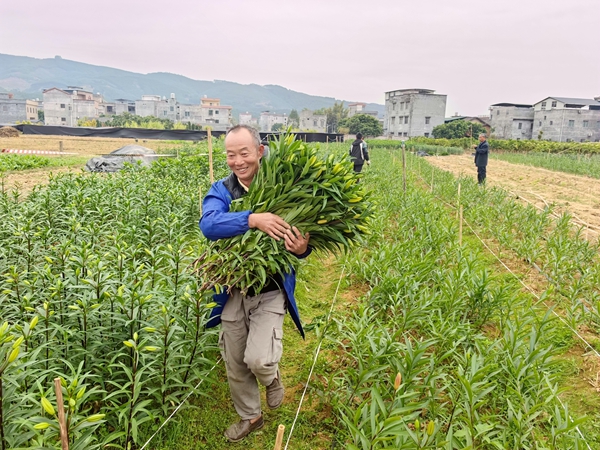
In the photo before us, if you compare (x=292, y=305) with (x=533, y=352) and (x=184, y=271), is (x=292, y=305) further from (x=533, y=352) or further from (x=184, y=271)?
(x=533, y=352)

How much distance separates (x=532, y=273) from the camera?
5406mm

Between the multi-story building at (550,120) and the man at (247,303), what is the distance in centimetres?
5618

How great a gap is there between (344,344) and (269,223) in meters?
1.66

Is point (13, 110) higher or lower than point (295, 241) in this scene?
higher

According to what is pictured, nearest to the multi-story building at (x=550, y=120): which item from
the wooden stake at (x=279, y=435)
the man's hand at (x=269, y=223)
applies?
the man's hand at (x=269, y=223)

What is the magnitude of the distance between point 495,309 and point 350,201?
2.07m

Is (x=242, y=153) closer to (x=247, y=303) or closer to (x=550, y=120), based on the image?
(x=247, y=303)

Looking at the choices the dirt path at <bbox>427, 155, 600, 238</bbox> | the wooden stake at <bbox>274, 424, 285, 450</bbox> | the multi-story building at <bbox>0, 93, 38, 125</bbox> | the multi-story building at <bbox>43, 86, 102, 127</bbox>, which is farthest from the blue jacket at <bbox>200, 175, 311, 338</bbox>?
the multi-story building at <bbox>0, 93, 38, 125</bbox>

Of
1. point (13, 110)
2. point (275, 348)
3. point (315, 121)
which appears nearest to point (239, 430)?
point (275, 348)

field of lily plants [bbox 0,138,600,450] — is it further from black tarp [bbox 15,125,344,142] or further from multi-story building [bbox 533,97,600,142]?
multi-story building [bbox 533,97,600,142]

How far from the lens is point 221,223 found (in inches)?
92.5

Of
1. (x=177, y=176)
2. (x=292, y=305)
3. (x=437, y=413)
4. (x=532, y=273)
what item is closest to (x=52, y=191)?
(x=177, y=176)

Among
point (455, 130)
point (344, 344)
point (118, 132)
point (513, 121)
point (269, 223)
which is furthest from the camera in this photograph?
point (513, 121)

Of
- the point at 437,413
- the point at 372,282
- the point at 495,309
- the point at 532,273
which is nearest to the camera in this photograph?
the point at 437,413
